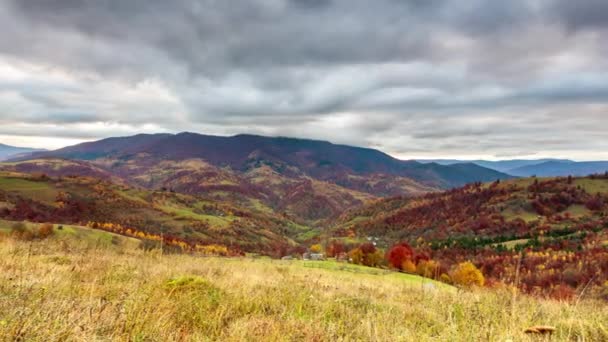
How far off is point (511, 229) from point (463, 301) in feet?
722

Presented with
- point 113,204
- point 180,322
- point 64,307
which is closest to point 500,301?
point 180,322

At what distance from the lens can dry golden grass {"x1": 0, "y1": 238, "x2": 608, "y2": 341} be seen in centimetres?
366

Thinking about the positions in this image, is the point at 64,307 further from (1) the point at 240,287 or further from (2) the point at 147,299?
(1) the point at 240,287

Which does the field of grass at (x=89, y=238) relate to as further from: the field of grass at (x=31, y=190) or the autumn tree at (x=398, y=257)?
the field of grass at (x=31, y=190)

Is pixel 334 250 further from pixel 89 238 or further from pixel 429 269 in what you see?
pixel 89 238

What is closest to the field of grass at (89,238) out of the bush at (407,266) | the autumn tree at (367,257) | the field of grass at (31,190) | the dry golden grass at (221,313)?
the dry golden grass at (221,313)

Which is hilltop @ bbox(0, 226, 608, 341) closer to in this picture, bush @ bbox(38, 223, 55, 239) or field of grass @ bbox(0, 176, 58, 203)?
bush @ bbox(38, 223, 55, 239)

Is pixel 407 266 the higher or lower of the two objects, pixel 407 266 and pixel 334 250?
the higher

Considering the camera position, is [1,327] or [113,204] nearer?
[1,327]

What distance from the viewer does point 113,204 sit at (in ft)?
648

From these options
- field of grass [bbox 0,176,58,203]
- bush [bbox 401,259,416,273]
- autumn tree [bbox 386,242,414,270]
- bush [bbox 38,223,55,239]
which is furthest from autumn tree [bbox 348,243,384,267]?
field of grass [bbox 0,176,58,203]

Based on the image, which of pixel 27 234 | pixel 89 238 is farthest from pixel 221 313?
pixel 89 238

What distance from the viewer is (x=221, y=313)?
473 centimetres

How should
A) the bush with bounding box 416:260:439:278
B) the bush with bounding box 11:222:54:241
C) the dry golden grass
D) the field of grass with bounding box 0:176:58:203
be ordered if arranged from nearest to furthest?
the dry golden grass → the bush with bounding box 416:260:439:278 → the bush with bounding box 11:222:54:241 → the field of grass with bounding box 0:176:58:203
